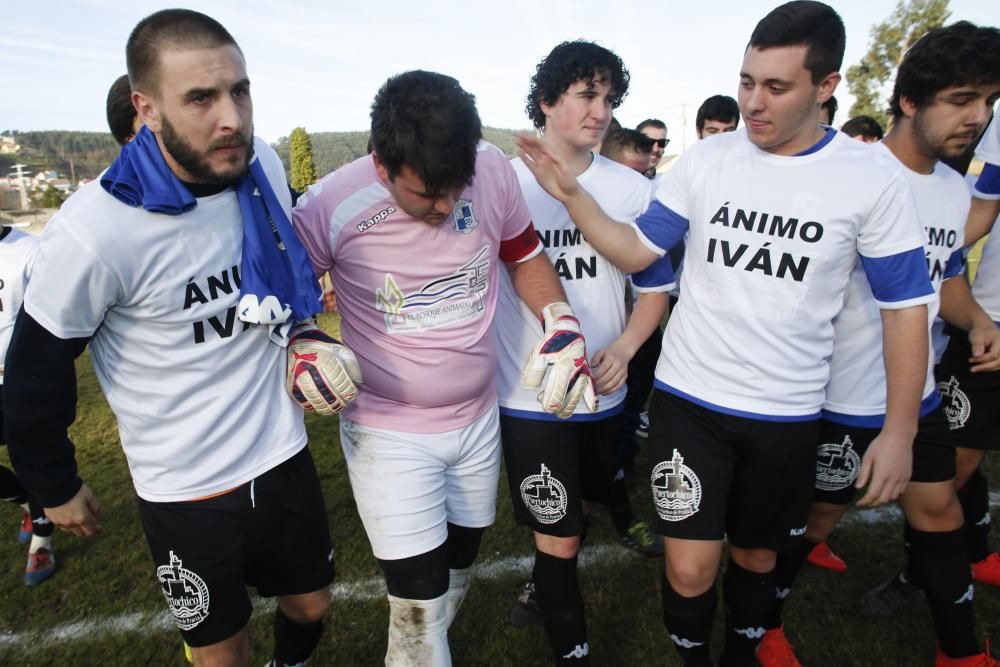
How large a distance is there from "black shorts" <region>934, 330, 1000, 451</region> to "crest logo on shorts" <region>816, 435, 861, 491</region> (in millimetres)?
844

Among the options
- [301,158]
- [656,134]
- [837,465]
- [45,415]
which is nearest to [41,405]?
[45,415]

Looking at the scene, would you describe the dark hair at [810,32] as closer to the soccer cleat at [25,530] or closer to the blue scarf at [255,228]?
the blue scarf at [255,228]

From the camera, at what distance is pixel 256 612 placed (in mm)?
3320

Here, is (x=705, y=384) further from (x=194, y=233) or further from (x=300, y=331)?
(x=194, y=233)

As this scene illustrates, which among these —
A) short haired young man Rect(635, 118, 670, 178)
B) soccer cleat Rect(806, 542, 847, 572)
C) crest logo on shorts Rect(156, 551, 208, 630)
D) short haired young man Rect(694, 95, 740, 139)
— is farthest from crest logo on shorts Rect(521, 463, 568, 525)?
short haired young man Rect(635, 118, 670, 178)

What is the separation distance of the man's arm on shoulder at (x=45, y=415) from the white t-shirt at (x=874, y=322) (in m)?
2.63

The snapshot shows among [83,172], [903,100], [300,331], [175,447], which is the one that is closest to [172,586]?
[175,447]

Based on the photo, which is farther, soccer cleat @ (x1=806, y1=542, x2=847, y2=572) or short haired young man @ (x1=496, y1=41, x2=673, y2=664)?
soccer cleat @ (x1=806, y1=542, x2=847, y2=572)

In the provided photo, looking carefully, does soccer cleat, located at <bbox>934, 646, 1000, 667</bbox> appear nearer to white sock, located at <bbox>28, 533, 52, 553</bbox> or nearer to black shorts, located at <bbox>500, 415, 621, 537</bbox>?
black shorts, located at <bbox>500, 415, 621, 537</bbox>

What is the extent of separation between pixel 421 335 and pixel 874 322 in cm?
175

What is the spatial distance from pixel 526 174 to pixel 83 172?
408 ft

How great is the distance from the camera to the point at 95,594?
351 cm

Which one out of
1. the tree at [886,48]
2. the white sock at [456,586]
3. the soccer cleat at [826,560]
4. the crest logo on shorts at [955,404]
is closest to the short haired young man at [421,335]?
→ the white sock at [456,586]

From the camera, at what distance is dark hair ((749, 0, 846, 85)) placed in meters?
2.08
